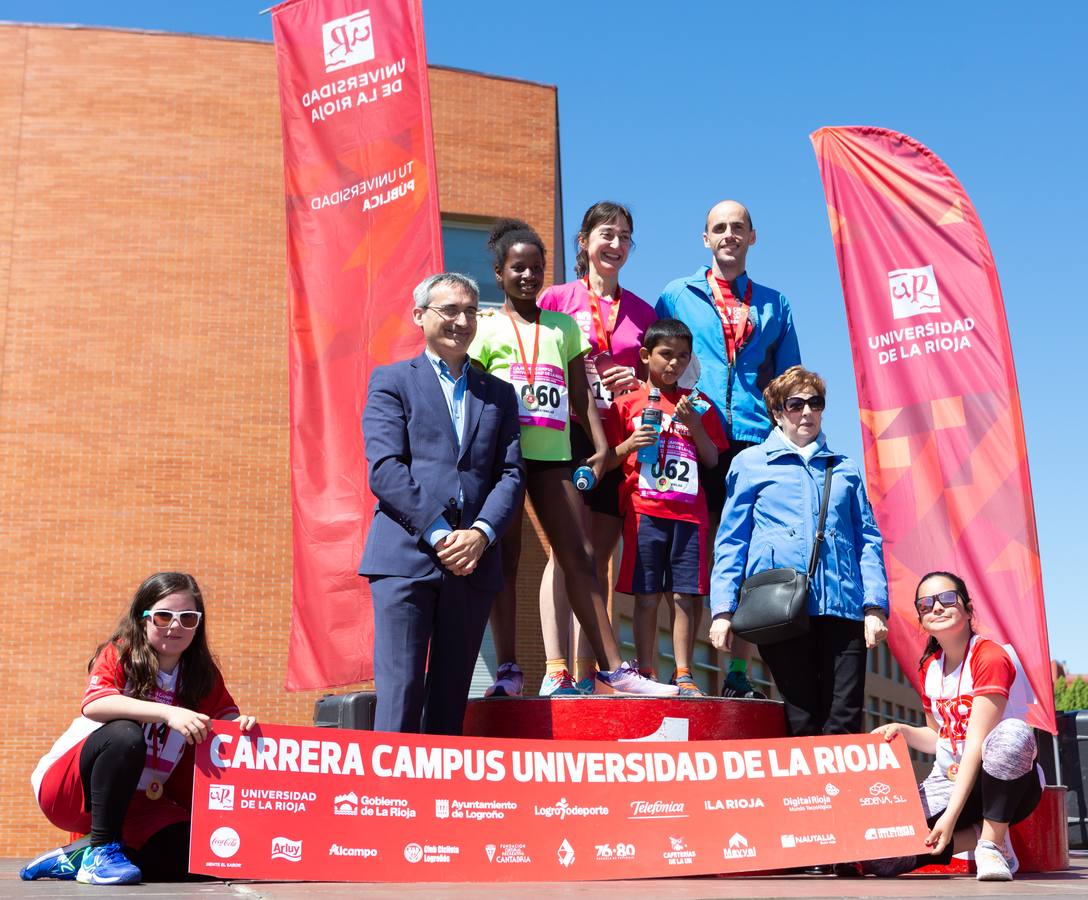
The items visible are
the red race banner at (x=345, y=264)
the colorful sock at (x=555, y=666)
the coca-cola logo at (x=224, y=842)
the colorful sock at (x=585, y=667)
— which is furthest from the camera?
the red race banner at (x=345, y=264)

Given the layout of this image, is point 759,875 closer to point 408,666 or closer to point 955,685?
point 955,685

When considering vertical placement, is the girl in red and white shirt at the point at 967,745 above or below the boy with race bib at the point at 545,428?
below

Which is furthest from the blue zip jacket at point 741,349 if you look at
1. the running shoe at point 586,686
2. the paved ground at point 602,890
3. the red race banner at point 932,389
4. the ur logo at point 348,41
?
the ur logo at point 348,41

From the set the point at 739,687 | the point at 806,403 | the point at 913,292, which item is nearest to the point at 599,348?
the point at 806,403

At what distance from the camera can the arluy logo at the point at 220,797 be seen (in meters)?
3.72

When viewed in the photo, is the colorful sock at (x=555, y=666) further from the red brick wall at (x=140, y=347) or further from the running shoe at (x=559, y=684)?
the red brick wall at (x=140, y=347)

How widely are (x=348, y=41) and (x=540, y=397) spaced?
3437mm

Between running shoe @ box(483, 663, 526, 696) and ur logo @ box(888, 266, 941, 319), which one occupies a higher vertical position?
ur logo @ box(888, 266, 941, 319)

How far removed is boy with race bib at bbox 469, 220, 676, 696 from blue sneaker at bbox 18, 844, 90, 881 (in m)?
1.92

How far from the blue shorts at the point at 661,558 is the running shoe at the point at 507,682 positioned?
605 millimetres

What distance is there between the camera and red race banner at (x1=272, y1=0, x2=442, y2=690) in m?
7.22

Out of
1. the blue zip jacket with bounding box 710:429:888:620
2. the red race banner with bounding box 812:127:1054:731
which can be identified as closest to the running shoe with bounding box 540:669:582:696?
the blue zip jacket with bounding box 710:429:888:620

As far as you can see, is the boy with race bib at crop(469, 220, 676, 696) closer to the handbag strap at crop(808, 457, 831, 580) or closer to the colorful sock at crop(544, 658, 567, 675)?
the colorful sock at crop(544, 658, 567, 675)

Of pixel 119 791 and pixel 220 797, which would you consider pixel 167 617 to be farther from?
pixel 220 797
